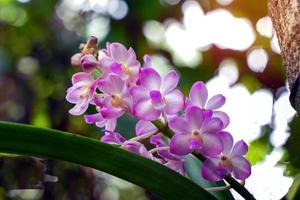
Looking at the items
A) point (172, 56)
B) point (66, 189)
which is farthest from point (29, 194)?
point (172, 56)

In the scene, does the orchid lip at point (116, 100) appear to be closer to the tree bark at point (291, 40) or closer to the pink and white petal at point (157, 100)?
the pink and white petal at point (157, 100)

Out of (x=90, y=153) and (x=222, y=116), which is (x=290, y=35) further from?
(x=90, y=153)

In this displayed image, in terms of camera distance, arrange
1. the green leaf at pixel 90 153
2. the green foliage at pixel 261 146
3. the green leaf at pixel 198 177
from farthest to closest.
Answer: the green foliage at pixel 261 146 < the green leaf at pixel 198 177 < the green leaf at pixel 90 153

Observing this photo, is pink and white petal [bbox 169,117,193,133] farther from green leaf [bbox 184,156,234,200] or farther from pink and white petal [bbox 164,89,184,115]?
green leaf [bbox 184,156,234,200]

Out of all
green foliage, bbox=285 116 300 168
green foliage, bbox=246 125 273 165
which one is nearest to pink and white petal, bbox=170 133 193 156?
green foliage, bbox=285 116 300 168

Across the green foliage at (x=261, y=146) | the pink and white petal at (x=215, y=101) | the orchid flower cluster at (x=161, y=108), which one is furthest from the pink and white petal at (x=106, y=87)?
the green foliage at (x=261, y=146)

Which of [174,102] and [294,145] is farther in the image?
[294,145]

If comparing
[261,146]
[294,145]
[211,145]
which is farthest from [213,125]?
[261,146]
